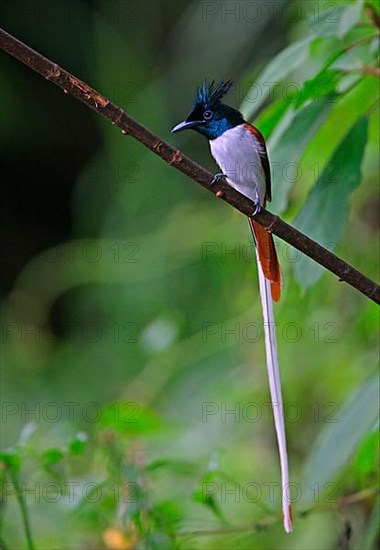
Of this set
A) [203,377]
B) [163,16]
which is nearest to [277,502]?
[203,377]

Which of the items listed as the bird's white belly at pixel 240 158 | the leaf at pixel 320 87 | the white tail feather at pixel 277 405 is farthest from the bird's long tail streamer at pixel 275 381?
the leaf at pixel 320 87

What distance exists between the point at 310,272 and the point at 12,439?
5.99 feet

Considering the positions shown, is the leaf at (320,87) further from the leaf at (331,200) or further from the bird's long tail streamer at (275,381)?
the bird's long tail streamer at (275,381)

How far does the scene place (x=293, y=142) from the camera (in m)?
1.53

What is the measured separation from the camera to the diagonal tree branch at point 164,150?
3.22 ft

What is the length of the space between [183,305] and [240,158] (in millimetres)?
1683

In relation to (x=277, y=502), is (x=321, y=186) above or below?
above

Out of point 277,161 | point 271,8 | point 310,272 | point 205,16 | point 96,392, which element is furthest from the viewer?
point 96,392

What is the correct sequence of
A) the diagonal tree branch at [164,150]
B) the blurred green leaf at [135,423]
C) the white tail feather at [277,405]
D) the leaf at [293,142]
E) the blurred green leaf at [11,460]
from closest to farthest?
the diagonal tree branch at [164,150] → the white tail feather at [277,405] → the blurred green leaf at [11,460] → the leaf at [293,142] → the blurred green leaf at [135,423]

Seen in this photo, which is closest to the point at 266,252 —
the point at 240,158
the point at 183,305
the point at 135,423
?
the point at 240,158

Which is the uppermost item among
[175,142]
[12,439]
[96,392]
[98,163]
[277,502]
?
[175,142]

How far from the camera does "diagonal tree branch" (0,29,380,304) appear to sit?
0.98 m

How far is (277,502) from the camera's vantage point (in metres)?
2.42

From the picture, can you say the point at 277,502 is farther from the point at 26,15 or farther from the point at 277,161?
the point at 26,15
